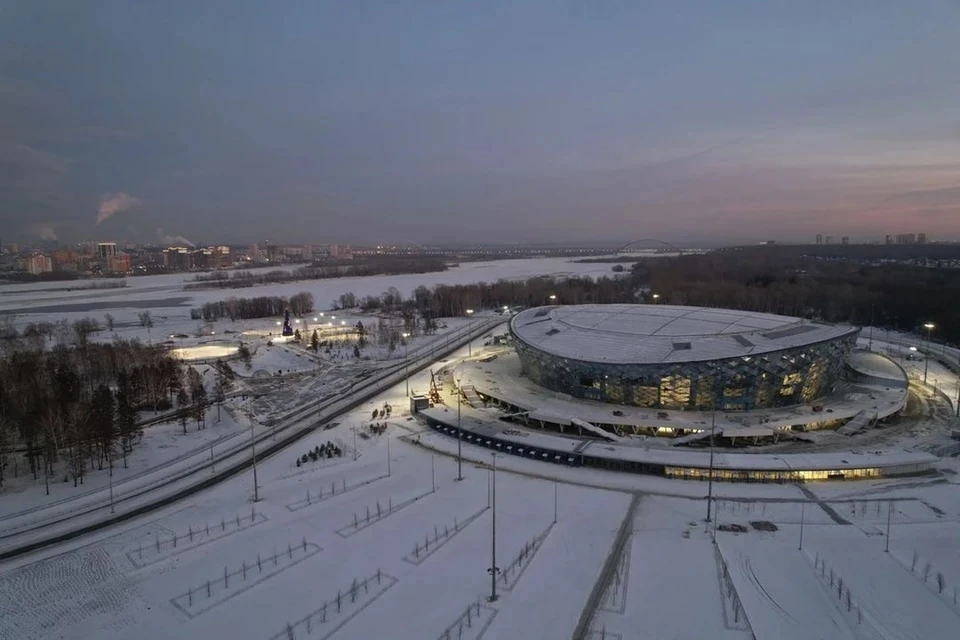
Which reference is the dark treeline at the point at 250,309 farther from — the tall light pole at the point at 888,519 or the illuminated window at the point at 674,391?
the tall light pole at the point at 888,519

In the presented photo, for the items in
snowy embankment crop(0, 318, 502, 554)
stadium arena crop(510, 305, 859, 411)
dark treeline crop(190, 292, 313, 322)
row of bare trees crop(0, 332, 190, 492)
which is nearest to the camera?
snowy embankment crop(0, 318, 502, 554)

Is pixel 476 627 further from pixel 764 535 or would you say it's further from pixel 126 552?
pixel 126 552

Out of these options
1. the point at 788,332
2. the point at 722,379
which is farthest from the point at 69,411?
Result: the point at 788,332

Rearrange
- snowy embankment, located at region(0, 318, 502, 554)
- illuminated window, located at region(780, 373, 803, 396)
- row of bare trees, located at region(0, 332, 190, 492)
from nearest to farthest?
snowy embankment, located at region(0, 318, 502, 554), row of bare trees, located at region(0, 332, 190, 492), illuminated window, located at region(780, 373, 803, 396)

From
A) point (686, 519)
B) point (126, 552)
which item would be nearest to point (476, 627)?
point (686, 519)

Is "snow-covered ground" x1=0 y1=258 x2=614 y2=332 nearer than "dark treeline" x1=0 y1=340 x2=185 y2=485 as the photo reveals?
No

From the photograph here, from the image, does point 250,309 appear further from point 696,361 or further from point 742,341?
point 742,341

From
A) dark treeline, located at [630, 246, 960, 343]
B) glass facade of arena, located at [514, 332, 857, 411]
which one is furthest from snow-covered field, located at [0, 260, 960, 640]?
dark treeline, located at [630, 246, 960, 343]

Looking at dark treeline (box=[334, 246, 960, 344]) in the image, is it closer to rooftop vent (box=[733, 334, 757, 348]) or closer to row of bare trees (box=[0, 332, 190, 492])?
rooftop vent (box=[733, 334, 757, 348])
